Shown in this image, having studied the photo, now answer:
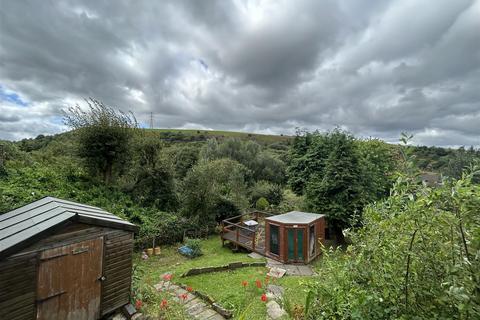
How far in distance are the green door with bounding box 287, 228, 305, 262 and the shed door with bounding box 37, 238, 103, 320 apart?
7276 millimetres

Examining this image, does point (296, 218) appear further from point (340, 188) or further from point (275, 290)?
point (275, 290)

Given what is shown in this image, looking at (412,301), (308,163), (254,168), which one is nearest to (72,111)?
(308,163)

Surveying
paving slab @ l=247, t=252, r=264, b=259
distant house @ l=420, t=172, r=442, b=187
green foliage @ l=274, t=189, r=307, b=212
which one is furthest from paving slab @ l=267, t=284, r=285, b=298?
green foliage @ l=274, t=189, r=307, b=212

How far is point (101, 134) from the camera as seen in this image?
42.3 ft

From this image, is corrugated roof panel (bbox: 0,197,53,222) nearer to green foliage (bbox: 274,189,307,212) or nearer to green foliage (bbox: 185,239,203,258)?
green foliage (bbox: 185,239,203,258)

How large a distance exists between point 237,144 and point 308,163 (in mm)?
15359

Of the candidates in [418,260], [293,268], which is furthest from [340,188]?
[418,260]

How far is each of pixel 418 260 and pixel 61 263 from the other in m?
5.58

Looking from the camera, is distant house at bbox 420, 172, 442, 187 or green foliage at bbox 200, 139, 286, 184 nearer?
distant house at bbox 420, 172, 442, 187

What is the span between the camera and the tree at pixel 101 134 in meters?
12.6

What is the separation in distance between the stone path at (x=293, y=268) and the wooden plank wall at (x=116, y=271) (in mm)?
5742

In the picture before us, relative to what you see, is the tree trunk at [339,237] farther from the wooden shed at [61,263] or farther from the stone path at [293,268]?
the wooden shed at [61,263]

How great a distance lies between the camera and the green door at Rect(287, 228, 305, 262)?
383 inches

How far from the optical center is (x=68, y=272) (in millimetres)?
4336
